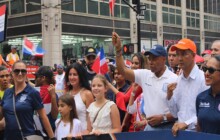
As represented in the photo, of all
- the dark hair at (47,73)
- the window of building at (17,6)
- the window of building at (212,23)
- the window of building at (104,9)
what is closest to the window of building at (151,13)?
the window of building at (104,9)

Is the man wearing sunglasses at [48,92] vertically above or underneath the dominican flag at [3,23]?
underneath

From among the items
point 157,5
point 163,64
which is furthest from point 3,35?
point 157,5

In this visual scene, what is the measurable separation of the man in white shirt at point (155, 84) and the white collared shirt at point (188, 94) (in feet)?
0.89

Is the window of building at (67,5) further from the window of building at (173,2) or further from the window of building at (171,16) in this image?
the window of building at (173,2)

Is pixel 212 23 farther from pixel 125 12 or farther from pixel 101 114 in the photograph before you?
pixel 101 114

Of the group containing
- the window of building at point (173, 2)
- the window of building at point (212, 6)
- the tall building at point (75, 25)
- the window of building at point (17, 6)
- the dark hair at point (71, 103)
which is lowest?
the dark hair at point (71, 103)

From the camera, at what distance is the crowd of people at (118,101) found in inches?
168

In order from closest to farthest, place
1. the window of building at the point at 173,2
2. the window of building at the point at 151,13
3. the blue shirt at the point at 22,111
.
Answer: the blue shirt at the point at 22,111 → the window of building at the point at 151,13 → the window of building at the point at 173,2

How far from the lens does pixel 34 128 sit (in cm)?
494

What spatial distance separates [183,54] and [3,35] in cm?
400

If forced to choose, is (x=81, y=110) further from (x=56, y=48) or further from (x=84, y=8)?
(x=84, y=8)

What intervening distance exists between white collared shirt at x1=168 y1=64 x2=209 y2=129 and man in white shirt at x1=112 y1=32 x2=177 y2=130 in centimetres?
27

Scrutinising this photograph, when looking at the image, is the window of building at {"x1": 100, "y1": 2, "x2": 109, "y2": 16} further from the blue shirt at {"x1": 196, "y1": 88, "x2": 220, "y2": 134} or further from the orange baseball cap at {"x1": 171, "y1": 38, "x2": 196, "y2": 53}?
the blue shirt at {"x1": 196, "y1": 88, "x2": 220, "y2": 134}

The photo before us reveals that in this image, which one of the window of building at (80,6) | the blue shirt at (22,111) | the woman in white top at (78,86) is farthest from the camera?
the window of building at (80,6)
